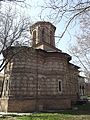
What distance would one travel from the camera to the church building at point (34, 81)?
59.8 ft

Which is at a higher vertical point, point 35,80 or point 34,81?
point 35,80

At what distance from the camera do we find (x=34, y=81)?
19438 mm

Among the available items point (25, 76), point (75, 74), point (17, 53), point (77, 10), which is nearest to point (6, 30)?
point (17, 53)

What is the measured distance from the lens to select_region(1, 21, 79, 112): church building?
1822 cm

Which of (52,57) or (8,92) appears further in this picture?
(52,57)

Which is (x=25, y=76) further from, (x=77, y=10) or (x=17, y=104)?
(x=77, y=10)

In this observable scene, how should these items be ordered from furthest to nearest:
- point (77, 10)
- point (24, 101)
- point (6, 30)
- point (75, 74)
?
point (75, 74), point (24, 101), point (6, 30), point (77, 10)

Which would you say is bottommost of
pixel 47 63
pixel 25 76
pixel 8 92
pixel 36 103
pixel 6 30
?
pixel 36 103

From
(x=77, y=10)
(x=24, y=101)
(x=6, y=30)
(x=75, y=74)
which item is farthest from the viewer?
(x=75, y=74)

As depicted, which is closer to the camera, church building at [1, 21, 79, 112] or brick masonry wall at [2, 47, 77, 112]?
church building at [1, 21, 79, 112]

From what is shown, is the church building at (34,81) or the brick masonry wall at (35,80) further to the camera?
the brick masonry wall at (35,80)

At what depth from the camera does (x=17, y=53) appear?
58.9 ft

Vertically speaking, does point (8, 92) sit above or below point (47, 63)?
below

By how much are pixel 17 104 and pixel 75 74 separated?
14.5 m
